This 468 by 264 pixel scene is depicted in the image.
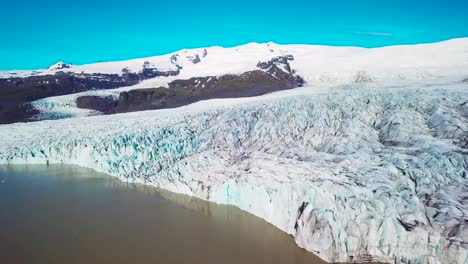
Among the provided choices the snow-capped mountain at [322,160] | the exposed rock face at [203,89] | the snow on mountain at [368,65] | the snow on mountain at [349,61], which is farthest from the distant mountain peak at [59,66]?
the snow-capped mountain at [322,160]

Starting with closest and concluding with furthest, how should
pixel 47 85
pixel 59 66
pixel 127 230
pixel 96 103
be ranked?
pixel 127 230
pixel 96 103
pixel 47 85
pixel 59 66

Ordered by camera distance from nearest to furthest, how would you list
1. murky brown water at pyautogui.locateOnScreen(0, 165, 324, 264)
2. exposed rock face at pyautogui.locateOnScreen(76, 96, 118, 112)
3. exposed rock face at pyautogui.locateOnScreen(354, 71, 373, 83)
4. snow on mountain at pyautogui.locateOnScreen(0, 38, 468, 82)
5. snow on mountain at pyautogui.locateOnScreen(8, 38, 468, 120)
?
murky brown water at pyautogui.locateOnScreen(0, 165, 324, 264) → snow on mountain at pyautogui.locateOnScreen(8, 38, 468, 120) → snow on mountain at pyautogui.locateOnScreen(0, 38, 468, 82) → exposed rock face at pyautogui.locateOnScreen(354, 71, 373, 83) → exposed rock face at pyautogui.locateOnScreen(76, 96, 118, 112)

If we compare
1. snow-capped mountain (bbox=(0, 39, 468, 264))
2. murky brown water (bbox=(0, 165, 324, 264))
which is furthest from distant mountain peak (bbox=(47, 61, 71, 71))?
murky brown water (bbox=(0, 165, 324, 264))

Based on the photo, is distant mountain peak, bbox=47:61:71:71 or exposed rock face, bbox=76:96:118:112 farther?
distant mountain peak, bbox=47:61:71:71

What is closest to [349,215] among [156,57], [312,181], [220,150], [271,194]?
[312,181]

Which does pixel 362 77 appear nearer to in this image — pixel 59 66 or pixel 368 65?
pixel 368 65

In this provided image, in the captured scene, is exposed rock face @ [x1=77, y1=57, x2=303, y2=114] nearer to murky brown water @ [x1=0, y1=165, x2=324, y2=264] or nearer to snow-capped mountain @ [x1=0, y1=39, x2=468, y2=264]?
snow-capped mountain @ [x1=0, y1=39, x2=468, y2=264]

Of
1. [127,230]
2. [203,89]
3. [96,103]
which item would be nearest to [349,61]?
[203,89]
